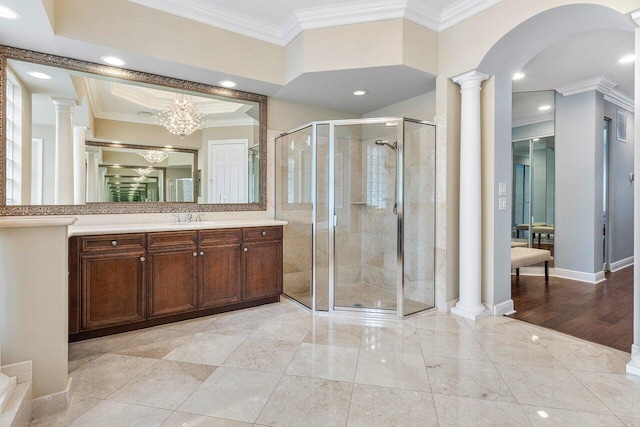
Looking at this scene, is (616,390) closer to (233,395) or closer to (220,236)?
(233,395)

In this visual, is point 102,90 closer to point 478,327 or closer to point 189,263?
point 189,263

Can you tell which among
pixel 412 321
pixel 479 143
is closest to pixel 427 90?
pixel 479 143

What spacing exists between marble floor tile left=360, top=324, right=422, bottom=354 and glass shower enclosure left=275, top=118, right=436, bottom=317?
31 cm

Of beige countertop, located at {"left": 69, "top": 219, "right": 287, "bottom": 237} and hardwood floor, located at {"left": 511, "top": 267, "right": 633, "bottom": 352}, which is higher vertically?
beige countertop, located at {"left": 69, "top": 219, "right": 287, "bottom": 237}

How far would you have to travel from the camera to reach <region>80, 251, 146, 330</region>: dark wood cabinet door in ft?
8.34

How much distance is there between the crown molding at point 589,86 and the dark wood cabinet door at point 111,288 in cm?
549

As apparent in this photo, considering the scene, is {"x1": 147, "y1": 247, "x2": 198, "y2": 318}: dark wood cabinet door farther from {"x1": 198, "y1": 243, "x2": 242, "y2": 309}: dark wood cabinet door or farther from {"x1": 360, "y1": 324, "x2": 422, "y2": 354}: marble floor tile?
{"x1": 360, "y1": 324, "x2": 422, "y2": 354}: marble floor tile

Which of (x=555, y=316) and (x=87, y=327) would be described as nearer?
(x=87, y=327)

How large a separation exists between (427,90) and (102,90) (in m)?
3.27

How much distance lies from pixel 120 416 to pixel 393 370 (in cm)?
156

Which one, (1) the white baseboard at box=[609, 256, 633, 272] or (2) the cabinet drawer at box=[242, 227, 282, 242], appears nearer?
(2) the cabinet drawer at box=[242, 227, 282, 242]

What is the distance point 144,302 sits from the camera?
9.12ft

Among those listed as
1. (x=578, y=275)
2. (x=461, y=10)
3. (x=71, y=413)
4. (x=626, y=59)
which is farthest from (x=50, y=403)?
(x=626, y=59)

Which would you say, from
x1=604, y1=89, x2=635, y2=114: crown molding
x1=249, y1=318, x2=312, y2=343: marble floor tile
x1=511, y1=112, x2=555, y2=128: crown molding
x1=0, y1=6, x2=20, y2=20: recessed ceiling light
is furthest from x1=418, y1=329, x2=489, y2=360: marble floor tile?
x1=604, y1=89, x2=635, y2=114: crown molding
